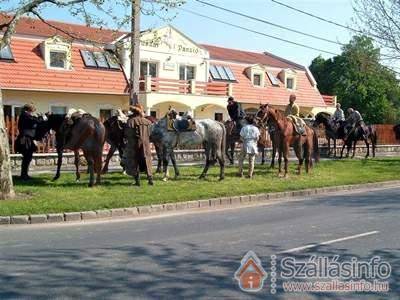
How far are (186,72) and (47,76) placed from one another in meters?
11.5

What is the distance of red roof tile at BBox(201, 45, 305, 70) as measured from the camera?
46.4 metres

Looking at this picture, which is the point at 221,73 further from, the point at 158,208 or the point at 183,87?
the point at 158,208

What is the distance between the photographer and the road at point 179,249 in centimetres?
680

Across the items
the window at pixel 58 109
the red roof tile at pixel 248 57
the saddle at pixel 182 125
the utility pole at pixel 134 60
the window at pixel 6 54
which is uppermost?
the red roof tile at pixel 248 57

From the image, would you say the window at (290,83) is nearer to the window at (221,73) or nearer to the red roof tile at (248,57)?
the red roof tile at (248,57)

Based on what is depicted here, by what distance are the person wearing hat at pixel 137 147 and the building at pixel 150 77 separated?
9.23 metres

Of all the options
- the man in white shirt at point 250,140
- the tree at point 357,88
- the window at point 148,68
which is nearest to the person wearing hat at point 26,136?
the man in white shirt at point 250,140

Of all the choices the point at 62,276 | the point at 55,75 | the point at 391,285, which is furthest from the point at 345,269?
the point at 55,75

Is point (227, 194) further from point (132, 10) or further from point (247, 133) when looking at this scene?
point (132, 10)

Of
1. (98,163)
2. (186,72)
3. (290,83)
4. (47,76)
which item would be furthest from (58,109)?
(290,83)

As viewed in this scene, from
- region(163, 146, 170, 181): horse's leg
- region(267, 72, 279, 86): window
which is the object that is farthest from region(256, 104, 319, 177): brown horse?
region(267, 72, 279, 86): window

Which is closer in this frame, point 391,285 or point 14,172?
point 391,285

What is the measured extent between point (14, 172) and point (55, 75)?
49.6 feet

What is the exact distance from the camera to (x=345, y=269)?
7.77 metres
